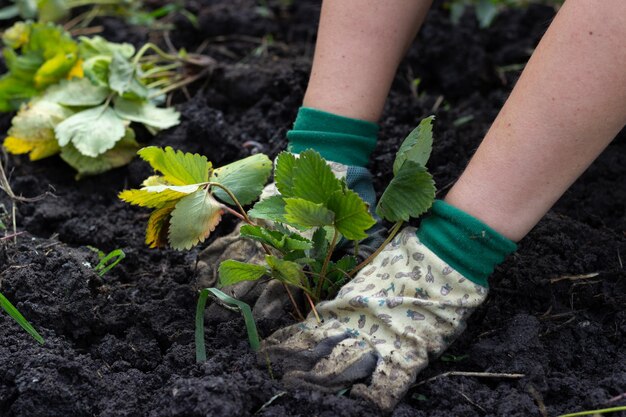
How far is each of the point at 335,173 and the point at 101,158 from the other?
1.96 ft

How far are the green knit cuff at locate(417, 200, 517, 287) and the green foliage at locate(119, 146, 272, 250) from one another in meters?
0.31

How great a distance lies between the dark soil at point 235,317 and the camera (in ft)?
3.85

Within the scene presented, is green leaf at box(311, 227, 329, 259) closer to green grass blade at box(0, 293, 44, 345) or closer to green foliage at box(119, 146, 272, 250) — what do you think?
green foliage at box(119, 146, 272, 250)

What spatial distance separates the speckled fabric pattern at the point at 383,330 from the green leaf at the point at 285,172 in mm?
188

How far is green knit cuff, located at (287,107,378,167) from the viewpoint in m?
1.46

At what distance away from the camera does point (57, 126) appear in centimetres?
174

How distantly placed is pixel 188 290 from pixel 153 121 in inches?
21.9

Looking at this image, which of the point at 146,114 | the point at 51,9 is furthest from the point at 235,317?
the point at 51,9

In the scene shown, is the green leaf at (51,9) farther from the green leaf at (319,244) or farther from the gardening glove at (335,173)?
the green leaf at (319,244)

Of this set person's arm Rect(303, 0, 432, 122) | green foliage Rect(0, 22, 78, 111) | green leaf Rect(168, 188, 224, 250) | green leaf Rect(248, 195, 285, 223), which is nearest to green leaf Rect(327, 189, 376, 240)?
green leaf Rect(248, 195, 285, 223)

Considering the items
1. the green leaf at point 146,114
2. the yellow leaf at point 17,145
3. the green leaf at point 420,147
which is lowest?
the yellow leaf at point 17,145

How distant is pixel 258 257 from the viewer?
1.40 metres

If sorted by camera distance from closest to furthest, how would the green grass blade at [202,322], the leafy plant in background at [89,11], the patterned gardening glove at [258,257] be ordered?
the green grass blade at [202,322], the patterned gardening glove at [258,257], the leafy plant in background at [89,11]

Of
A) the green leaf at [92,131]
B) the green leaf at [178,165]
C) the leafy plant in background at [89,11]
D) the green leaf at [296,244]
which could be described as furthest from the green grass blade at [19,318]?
the leafy plant in background at [89,11]
